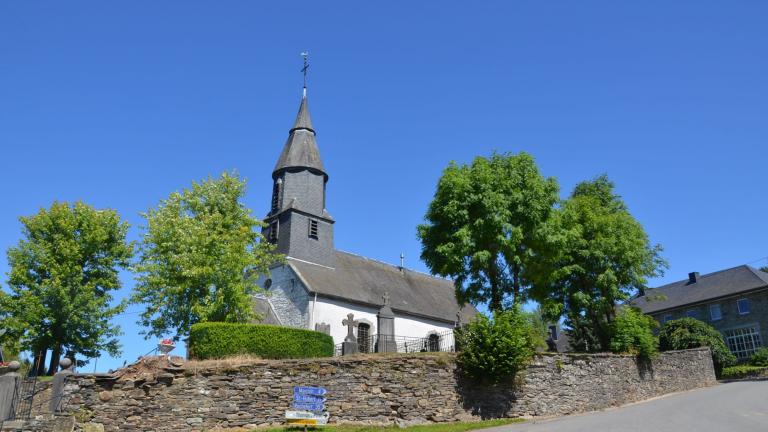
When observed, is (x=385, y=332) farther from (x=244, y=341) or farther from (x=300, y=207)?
(x=300, y=207)

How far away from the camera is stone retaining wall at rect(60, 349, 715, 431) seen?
1609cm

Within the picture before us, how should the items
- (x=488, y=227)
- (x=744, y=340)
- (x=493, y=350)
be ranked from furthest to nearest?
(x=744, y=340)
(x=488, y=227)
(x=493, y=350)

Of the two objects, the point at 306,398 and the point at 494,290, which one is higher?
the point at 494,290

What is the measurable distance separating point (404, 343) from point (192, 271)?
12.6m

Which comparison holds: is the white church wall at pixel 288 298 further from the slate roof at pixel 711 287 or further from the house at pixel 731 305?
the house at pixel 731 305

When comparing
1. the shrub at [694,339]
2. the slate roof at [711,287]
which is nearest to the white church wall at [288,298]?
the shrub at [694,339]

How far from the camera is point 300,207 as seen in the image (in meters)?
33.7

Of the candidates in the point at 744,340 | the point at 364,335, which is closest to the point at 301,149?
the point at 364,335

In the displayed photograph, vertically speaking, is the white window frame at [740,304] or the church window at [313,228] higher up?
the church window at [313,228]

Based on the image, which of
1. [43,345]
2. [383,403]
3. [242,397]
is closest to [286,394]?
[242,397]

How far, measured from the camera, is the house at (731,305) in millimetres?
40625

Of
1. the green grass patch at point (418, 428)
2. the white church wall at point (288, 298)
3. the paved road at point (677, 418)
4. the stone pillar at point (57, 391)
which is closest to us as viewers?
the paved road at point (677, 418)

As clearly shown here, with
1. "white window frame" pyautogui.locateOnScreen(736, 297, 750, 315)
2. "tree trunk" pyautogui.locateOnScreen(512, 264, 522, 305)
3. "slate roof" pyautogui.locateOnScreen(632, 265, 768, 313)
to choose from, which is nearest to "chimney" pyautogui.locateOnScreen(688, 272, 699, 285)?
"slate roof" pyautogui.locateOnScreen(632, 265, 768, 313)

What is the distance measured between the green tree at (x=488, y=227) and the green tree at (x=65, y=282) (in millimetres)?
17890
